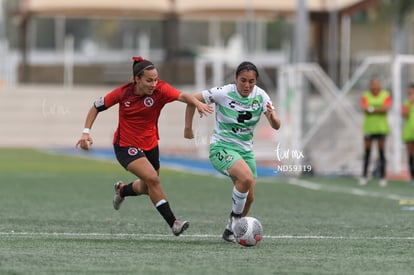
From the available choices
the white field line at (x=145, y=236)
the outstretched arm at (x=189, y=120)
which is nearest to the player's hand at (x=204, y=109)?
the outstretched arm at (x=189, y=120)

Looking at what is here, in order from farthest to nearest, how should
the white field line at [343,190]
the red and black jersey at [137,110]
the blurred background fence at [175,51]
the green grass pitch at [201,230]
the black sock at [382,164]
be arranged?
1. the blurred background fence at [175,51]
2. the black sock at [382,164]
3. the white field line at [343,190]
4. the red and black jersey at [137,110]
5. the green grass pitch at [201,230]

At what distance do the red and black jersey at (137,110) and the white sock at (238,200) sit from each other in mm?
1118

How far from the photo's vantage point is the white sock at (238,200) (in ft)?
42.5

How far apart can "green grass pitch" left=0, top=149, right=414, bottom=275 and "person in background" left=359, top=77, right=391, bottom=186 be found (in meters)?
0.46

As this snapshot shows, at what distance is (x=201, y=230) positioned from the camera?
47.2 feet

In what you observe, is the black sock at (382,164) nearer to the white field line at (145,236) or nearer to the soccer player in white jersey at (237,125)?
the white field line at (145,236)

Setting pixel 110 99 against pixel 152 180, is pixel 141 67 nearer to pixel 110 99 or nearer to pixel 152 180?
pixel 110 99

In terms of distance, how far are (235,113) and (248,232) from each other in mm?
1407

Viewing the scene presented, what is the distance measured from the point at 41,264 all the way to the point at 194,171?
1987cm

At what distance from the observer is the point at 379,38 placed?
53.7 m

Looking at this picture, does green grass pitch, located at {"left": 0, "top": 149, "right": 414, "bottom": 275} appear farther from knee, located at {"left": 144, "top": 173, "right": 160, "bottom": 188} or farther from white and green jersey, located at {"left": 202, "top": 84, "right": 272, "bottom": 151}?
white and green jersey, located at {"left": 202, "top": 84, "right": 272, "bottom": 151}

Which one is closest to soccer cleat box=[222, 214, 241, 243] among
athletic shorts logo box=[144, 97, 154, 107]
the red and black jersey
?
the red and black jersey

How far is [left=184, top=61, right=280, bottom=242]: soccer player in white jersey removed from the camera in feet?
42.5

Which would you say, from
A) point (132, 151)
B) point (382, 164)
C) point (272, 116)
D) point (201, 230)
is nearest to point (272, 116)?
point (272, 116)
